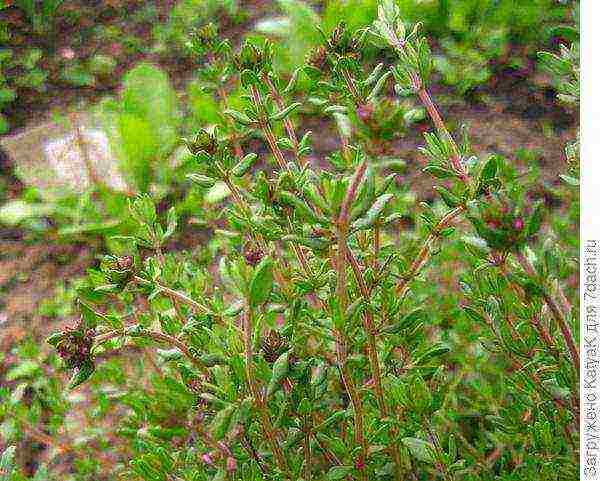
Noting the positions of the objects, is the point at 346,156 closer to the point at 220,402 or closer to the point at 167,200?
the point at 220,402

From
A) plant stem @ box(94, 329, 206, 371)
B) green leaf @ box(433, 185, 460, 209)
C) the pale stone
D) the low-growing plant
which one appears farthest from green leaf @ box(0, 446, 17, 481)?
the pale stone

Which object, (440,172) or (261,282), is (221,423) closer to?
(261,282)

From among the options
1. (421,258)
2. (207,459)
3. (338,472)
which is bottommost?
(207,459)

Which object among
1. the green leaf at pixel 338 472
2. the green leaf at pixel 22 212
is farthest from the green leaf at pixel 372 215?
the green leaf at pixel 22 212

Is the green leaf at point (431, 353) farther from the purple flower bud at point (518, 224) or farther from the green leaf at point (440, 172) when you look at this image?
the purple flower bud at point (518, 224)

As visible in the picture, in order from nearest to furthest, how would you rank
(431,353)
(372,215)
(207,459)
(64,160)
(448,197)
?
(372,215) < (448,197) < (431,353) < (207,459) < (64,160)

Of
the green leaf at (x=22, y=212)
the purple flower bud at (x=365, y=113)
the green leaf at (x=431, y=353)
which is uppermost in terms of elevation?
the purple flower bud at (x=365, y=113)

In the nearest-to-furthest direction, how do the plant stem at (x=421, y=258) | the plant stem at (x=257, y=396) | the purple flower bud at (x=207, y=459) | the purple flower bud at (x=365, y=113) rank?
the purple flower bud at (x=365, y=113) → the plant stem at (x=257, y=396) → the plant stem at (x=421, y=258) → the purple flower bud at (x=207, y=459)

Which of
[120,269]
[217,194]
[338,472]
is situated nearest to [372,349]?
[338,472]

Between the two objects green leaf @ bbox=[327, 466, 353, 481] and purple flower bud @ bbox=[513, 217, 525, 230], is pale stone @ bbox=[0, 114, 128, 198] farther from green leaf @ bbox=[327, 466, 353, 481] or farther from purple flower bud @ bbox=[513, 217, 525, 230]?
purple flower bud @ bbox=[513, 217, 525, 230]

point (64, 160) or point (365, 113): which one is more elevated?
point (365, 113)

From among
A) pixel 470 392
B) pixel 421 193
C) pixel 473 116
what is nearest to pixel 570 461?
pixel 470 392
